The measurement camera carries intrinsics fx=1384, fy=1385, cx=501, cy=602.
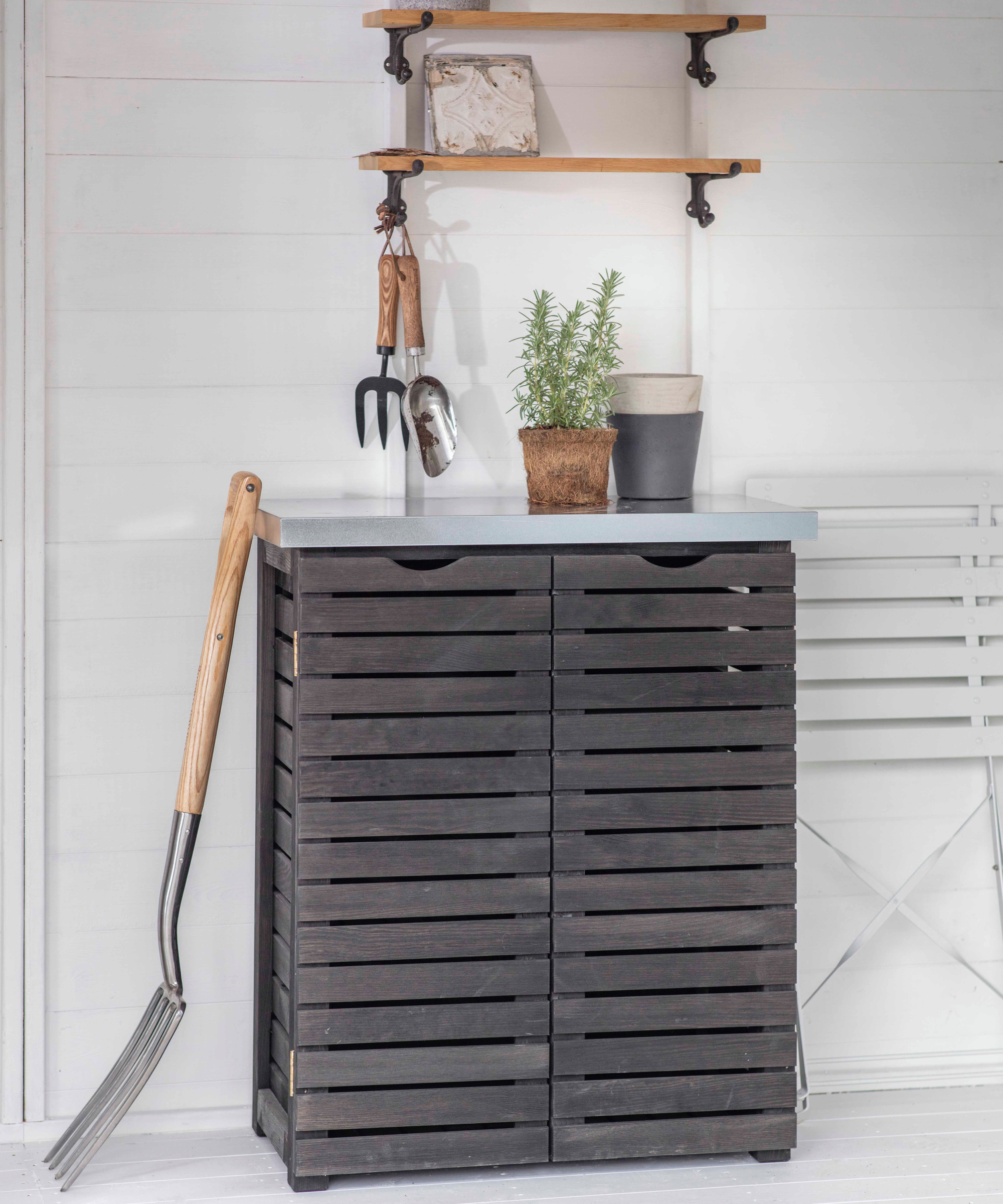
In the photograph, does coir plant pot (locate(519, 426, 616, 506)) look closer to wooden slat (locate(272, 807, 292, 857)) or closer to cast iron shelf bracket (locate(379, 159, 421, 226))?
cast iron shelf bracket (locate(379, 159, 421, 226))

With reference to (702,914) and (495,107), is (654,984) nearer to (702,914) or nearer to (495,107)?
(702,914)

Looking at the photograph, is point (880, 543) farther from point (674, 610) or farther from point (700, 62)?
point (700, 62)

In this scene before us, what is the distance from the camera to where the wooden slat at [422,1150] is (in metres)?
2.42

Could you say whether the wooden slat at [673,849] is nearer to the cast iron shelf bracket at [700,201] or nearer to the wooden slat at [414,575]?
the wooden slat at [414,575]

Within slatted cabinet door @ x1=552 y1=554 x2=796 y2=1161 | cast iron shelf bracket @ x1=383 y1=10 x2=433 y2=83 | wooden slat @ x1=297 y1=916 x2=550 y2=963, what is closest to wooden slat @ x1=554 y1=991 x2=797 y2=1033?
slatted cabinet door @ x1=552 y1=554 x2=796 y2=1161

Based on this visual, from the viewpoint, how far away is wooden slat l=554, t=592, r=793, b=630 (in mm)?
2428

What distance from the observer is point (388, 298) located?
274cm

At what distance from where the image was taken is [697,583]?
2463 mm

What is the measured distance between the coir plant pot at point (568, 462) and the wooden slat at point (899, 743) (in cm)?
78

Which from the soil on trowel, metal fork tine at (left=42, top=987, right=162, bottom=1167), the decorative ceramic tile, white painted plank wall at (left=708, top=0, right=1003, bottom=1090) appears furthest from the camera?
white painted plank wall at (left=708, top=0, right=1003, bottom=1090)

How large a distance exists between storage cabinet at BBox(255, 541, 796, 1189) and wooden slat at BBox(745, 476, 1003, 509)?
0.45 metres

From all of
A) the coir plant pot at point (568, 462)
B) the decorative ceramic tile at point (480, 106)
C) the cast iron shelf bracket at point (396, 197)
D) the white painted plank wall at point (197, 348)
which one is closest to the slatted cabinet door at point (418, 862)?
the coir plant pot at point (568, 462)

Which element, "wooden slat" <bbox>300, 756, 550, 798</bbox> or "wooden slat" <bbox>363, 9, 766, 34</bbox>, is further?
"wooden slat" <bbox>363, 9, 766, 34</bbox>

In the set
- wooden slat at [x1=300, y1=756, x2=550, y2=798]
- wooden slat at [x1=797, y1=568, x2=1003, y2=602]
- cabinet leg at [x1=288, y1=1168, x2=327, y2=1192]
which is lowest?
cabinet leg at [x1=288, y1=1168, x2=327, y2=1192]
